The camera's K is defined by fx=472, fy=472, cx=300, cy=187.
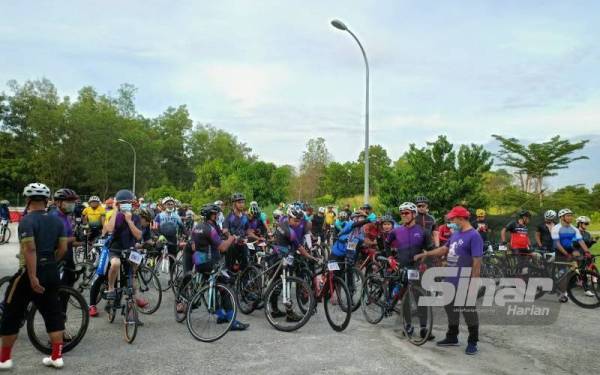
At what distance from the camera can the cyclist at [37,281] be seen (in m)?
4.98

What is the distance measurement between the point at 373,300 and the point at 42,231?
4814 millimetres

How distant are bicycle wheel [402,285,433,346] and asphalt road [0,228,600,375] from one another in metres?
0.16

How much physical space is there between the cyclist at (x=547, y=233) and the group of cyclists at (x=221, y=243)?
0.07 ft

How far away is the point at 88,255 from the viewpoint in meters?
11.7

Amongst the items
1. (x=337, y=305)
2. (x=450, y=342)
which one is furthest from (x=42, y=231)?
(x=450, y=342)

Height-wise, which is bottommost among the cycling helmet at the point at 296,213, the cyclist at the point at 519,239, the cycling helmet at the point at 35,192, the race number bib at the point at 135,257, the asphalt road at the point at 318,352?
the asphalt road at the point at 318,352

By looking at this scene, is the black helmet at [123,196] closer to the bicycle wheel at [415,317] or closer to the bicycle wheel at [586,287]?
the bicycle wheel at [415,317]

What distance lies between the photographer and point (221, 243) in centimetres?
685

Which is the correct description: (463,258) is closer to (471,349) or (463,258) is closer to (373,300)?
(471,349)

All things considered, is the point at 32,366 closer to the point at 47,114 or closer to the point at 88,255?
the point at 88,255

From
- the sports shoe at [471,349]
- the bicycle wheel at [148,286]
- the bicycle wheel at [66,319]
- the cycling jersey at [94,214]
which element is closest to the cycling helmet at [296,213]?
the bicycle wheel at [148,286]

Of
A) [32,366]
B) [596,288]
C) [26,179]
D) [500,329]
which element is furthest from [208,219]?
[26,179]

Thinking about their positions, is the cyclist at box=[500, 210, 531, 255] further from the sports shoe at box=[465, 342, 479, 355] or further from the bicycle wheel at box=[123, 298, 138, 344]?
the bicycle wheel at box=[123, 298, 138, 344]

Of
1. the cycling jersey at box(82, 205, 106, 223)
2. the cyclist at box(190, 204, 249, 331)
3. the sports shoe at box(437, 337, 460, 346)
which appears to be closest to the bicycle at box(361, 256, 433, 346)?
the sports shoe at box(437, 337, 460, 346)
